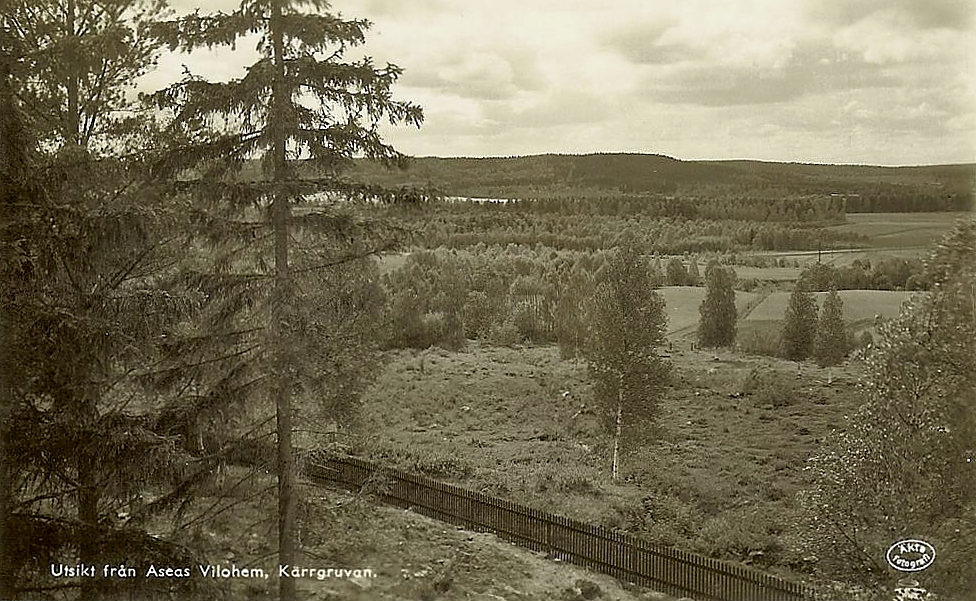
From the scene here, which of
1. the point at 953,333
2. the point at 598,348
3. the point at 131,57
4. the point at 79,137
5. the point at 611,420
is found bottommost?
the point at 611,420

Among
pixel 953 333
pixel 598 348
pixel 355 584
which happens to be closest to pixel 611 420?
pixel 598 348

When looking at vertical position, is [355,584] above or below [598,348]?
below

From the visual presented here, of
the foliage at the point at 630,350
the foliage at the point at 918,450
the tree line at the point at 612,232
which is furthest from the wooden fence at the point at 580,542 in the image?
the tree line at the point at 612,232

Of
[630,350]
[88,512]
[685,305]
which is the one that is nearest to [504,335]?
[685,305]

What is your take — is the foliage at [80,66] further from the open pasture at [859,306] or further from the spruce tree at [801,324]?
the spruce tree at [801,324]

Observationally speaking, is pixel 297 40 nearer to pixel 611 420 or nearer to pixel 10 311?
pixel 10 311

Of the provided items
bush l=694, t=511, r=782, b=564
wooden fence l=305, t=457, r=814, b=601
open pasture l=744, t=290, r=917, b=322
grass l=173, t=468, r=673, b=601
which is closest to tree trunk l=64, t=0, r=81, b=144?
grass l=173, t=468, r=673, b=601
